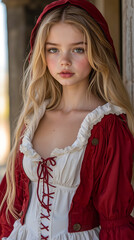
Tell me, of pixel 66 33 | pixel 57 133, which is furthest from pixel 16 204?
pixel 66 33

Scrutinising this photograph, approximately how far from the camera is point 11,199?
208cm

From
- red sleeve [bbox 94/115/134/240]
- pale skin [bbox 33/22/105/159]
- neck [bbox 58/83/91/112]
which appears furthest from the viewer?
neck [bbox 58/83/91/112]

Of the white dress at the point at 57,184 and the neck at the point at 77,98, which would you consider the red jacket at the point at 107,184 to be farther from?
the neck at the point at 77,98

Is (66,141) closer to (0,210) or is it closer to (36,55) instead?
(36,55)

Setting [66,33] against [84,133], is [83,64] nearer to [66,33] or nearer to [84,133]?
[66,33]

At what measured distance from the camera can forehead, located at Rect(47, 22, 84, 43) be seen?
5.91 feet

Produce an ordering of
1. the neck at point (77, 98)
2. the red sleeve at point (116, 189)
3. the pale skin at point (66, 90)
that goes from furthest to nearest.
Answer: the neck at point (77, 98) < the pale skin at point (66, 90) < the red sleeve at point (116, 189)

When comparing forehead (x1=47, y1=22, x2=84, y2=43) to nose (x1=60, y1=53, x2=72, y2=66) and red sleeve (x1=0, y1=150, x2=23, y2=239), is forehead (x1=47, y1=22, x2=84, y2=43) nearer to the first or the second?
nose (x1=60, y1=53, x2=72, y2=66)

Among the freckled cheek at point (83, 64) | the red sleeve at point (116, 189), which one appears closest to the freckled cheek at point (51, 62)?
the freckled cheek at point (83, 64)

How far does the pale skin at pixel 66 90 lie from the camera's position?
71.4 inches

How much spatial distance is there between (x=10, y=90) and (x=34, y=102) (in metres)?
3.39

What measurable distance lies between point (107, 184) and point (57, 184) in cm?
25

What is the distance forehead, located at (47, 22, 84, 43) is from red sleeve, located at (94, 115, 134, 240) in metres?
0.46

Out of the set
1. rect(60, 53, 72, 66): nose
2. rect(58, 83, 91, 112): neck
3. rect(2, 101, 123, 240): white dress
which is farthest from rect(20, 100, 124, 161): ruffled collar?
rect(60, 53, 72, 66): nose
